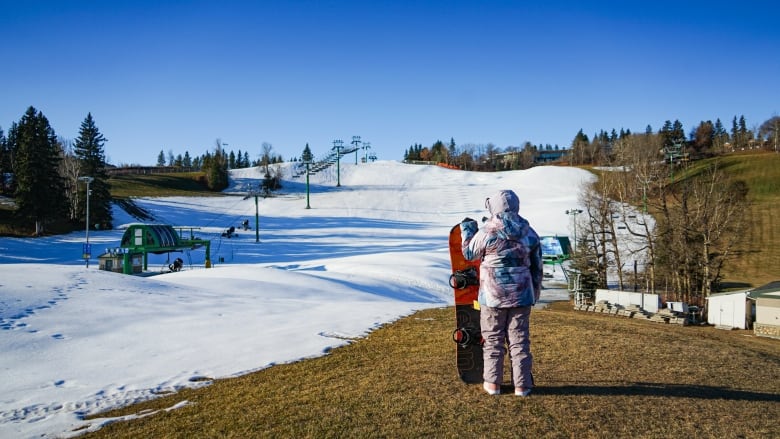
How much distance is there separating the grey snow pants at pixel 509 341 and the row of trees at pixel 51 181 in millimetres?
50623

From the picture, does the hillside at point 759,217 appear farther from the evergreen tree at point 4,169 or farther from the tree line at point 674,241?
the evergreen tree at point 4,169

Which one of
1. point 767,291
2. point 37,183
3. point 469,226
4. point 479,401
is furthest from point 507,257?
point 37,183

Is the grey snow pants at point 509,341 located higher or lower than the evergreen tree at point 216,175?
lower

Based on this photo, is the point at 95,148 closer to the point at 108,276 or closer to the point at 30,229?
the point at 30,229

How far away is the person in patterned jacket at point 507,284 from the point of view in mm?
5281

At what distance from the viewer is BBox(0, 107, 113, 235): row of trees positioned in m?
43.9

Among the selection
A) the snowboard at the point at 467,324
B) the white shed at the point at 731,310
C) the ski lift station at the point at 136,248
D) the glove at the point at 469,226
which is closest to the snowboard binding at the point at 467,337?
the snowboard at the point at 467,324

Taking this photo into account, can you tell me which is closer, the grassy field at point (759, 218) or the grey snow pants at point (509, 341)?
the grey snow pants at point (509, 341)

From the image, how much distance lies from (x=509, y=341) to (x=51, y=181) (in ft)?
173

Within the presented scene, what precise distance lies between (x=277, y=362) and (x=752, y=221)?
6286cm

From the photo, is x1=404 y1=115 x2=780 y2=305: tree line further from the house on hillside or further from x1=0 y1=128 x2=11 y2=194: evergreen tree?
x1=0 y1=128 x2=11 y2=194: evergreen tree

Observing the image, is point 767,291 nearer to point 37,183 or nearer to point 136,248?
point 136,248

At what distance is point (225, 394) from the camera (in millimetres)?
6328

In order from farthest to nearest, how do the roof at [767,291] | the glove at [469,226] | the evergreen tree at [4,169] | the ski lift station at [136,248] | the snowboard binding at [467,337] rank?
1. the evergreen tree at [4,169]
2. the ski lift station at [136,248]
3. the roof at [767,291]
4. the snowboard binding at [467,337]
5. the glove at [469,226]
